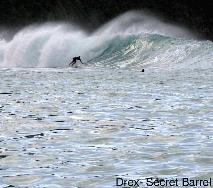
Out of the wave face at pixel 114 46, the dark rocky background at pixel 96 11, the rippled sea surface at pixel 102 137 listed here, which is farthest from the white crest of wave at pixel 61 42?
the rippled sea surface at pixel 102 137

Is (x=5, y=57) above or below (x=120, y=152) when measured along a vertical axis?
above

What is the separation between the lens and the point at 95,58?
58750 mm

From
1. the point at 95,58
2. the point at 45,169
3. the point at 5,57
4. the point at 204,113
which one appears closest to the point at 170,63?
the point at 95,58

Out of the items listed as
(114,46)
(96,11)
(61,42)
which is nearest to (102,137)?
(114,46)

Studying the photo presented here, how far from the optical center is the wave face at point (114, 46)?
175ft

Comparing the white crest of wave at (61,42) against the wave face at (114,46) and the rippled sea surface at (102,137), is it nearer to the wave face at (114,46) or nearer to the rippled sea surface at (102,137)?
the wave face at (114,46)

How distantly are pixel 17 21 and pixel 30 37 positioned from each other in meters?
22.2

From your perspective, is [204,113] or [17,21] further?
[17,21]

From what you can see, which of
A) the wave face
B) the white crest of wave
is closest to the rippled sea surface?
the wave face

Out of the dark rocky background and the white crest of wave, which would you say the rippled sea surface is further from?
the dark rocky background

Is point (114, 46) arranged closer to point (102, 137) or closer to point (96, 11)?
point (96, 11)

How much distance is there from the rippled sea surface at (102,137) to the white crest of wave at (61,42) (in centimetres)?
3544

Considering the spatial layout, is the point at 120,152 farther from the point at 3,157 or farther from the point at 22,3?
the point at 22,3

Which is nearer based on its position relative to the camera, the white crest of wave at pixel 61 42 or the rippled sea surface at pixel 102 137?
the rippled sea surface at pixel 102 137
